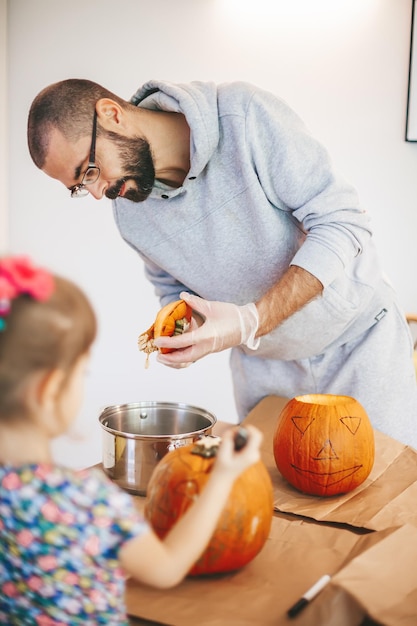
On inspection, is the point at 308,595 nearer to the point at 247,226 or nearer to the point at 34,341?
the point at 34,341

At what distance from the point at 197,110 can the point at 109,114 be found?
198mm

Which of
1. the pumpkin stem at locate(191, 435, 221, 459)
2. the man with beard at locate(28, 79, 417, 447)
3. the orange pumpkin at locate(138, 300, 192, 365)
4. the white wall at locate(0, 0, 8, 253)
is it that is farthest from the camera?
the white wall at locate(0, 0, 8, 253)

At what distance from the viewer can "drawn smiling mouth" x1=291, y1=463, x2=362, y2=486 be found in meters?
1.13

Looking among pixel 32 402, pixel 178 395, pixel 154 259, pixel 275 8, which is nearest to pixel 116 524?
pixel 32 402

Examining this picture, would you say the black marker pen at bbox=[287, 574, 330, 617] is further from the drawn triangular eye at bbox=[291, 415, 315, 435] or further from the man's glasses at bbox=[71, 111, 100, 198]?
the man's glasses at bbox=[71, 111, 100, 198]

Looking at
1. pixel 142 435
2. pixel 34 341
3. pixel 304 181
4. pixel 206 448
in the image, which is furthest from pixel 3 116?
pixel 34 341

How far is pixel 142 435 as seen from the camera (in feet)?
3.46

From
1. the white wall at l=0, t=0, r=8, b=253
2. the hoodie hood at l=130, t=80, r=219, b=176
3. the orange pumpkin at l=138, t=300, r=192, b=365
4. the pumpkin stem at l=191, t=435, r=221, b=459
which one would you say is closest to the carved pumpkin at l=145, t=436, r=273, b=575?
the pumpkin stem at l=191, t=435, r=221, b=459

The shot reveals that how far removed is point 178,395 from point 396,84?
5.33ft

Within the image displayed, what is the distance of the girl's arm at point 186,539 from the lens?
2.17ft

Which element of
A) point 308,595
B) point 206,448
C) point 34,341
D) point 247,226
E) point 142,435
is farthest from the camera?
point 247,226

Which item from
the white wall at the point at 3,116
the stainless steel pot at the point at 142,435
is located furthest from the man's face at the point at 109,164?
the white wall at the point at 3,116

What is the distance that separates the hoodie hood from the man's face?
12 centimetres

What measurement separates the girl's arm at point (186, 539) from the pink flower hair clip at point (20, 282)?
0.82 ft
